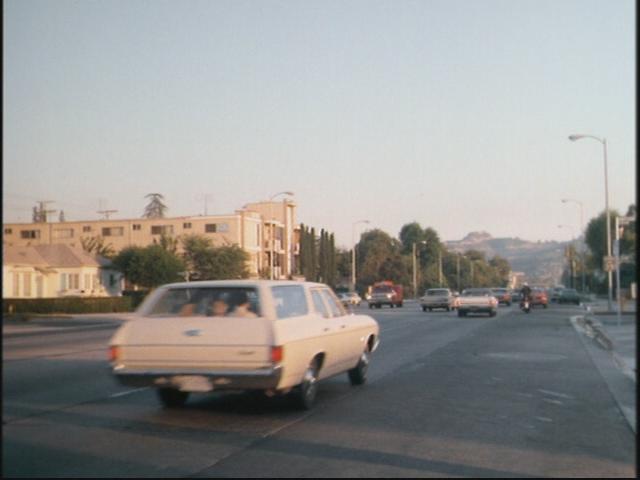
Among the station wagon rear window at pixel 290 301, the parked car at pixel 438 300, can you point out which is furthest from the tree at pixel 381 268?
the station wagon rear window at pixel 290 301

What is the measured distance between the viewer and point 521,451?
883 centimetres

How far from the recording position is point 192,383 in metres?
10.2

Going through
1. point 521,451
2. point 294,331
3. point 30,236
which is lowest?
point 521,451

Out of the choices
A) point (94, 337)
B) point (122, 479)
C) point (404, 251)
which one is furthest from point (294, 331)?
point (404, 251)

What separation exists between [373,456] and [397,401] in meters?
3.83

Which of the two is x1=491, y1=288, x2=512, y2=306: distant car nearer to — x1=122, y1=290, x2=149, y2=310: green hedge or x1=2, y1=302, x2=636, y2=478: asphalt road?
x1=122, y1=290, x2=149, y2=310: green hedge

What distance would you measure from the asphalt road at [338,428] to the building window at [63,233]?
252ft

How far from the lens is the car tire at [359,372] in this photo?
13.9 meters

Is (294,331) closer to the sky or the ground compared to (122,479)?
closer to the sky

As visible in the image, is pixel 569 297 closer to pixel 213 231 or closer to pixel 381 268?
pixel 213 231

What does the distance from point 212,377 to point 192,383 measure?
26 centimetres

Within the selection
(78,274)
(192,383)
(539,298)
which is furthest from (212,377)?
(78,274)

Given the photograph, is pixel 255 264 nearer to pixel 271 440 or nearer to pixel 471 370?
pixel 471 370

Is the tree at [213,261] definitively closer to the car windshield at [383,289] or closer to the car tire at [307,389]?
the car windshield at [383,289]
